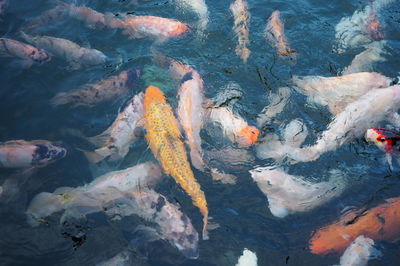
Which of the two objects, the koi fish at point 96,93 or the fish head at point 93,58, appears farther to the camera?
the fish head at point 93,58

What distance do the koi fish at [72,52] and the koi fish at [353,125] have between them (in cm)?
328

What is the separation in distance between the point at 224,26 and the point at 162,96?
6.95 ft

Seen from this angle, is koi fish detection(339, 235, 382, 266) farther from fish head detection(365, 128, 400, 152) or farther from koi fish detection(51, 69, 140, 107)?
koi fish detection(51, 69, 140, 107)

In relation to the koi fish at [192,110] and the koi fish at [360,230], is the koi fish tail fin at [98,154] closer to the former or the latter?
the koi fish at [192,110]

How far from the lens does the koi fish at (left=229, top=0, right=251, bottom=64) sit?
19.6 feet

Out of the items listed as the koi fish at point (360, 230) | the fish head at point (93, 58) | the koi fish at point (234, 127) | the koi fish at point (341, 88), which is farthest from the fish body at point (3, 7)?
the koi fish at point (360, 230)

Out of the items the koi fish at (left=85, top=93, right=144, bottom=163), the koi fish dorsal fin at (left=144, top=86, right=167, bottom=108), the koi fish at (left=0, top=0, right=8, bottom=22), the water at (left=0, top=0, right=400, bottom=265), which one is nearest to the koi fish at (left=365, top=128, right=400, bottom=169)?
the water at (left=0, top=0, right=400, bottom=265)

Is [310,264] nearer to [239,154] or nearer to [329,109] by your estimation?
[239,154]

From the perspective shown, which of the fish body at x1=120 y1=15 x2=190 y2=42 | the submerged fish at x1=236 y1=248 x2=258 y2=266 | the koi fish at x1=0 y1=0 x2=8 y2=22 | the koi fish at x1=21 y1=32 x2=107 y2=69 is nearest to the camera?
the submerged fish at x1=236 y1=248 x2=258 y2=266

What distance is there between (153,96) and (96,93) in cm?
97

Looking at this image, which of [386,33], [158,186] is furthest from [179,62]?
[386,33]

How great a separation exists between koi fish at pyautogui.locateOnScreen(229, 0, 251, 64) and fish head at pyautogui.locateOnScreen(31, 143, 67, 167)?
10.6ft

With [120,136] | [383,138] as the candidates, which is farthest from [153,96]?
[383,138]

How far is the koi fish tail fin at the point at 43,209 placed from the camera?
4422 millimetres
